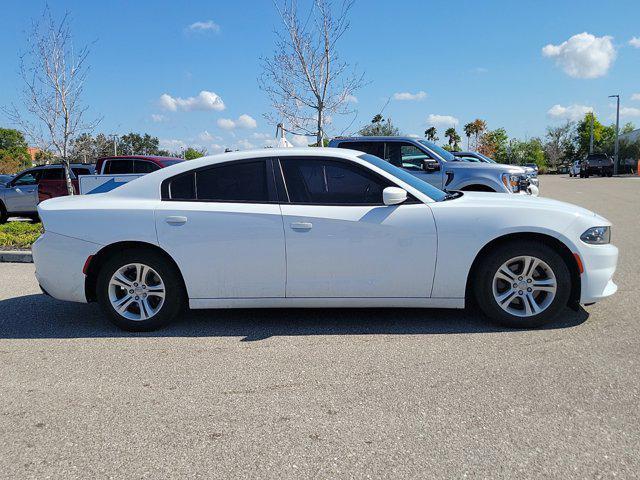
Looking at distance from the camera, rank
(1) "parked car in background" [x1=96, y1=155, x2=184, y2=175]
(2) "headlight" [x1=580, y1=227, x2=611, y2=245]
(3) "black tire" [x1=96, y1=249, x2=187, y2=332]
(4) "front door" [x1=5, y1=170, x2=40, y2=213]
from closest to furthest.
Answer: (2) "headlight" [x1=580, y1=227, x2=611, y2=245], (3) "black tire" [x1=96, y1=249, x2=187, y2=332], (1) "parked car in background" [x1=96, y1=155, x2=184, y2=175], (4) "front door" [x1=5, y1=170, x2=40, y2=213]

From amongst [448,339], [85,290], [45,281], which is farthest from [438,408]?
[45,281]

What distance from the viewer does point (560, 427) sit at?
300 cm

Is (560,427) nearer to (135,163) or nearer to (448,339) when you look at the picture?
(448,339)

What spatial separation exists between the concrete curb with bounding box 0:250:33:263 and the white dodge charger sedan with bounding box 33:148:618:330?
444 centimetres

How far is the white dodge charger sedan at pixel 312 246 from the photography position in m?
4.60

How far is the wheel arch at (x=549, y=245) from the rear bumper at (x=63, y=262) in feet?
10.7

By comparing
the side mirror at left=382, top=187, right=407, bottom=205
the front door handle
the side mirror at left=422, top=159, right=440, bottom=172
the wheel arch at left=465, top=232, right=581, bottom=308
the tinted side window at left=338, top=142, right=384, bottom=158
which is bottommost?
the wheel arch at left=465, top=232, right=581, bottom=308

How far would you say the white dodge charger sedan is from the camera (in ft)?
15.1

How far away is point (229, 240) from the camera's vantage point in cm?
467

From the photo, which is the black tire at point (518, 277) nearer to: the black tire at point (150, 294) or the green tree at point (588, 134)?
the black tire at point (150, 294)

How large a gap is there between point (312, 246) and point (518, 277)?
1.77m

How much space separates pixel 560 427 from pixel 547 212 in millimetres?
2165

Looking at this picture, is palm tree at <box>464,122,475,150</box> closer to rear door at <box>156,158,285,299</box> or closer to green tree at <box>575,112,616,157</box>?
green tree at <box>575,112,616,157</box>

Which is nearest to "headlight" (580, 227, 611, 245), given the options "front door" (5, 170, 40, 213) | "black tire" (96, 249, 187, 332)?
"black tire" (96, 249, 187, 332)
